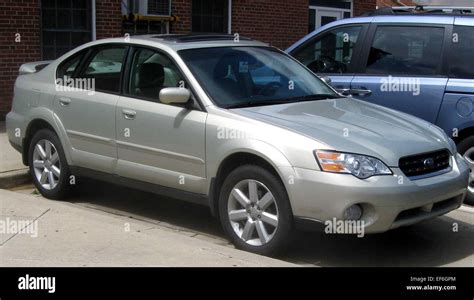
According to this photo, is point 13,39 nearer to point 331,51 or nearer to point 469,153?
point 331,51

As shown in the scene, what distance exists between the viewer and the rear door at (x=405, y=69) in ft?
21.8

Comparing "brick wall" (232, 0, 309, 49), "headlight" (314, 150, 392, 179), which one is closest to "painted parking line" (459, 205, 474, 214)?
"headlight" (314, 150, 392, 179)

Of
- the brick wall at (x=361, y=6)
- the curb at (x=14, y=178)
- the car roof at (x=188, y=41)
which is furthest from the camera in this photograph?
the brick wall at (x=361, y=6)

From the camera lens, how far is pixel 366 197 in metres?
4.48

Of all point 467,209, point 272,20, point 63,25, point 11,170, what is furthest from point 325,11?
point 11,170

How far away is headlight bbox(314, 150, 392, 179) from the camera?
14.9ft

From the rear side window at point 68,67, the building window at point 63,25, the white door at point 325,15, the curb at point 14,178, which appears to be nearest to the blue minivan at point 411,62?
the rear side window at point 68,67

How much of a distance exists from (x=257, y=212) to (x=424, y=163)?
1.33 meters

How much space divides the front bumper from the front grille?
0.08 m

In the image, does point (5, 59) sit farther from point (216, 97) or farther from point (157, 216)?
point (216, 97)

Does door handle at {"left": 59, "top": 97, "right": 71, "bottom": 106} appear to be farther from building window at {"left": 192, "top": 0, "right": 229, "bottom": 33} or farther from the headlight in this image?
building window at {"left": 192, "top": 0, "right": 229, "bottom": 33}

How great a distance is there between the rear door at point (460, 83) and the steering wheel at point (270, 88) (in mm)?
1903

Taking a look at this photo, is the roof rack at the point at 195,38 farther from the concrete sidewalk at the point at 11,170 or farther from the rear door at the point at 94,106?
the concrete sidewalk at the point at 11,170

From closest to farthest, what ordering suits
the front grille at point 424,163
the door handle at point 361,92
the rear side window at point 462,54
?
the front grille at point 424,163 → the rear side window at point 462,54 → the door handle at point 361,92
